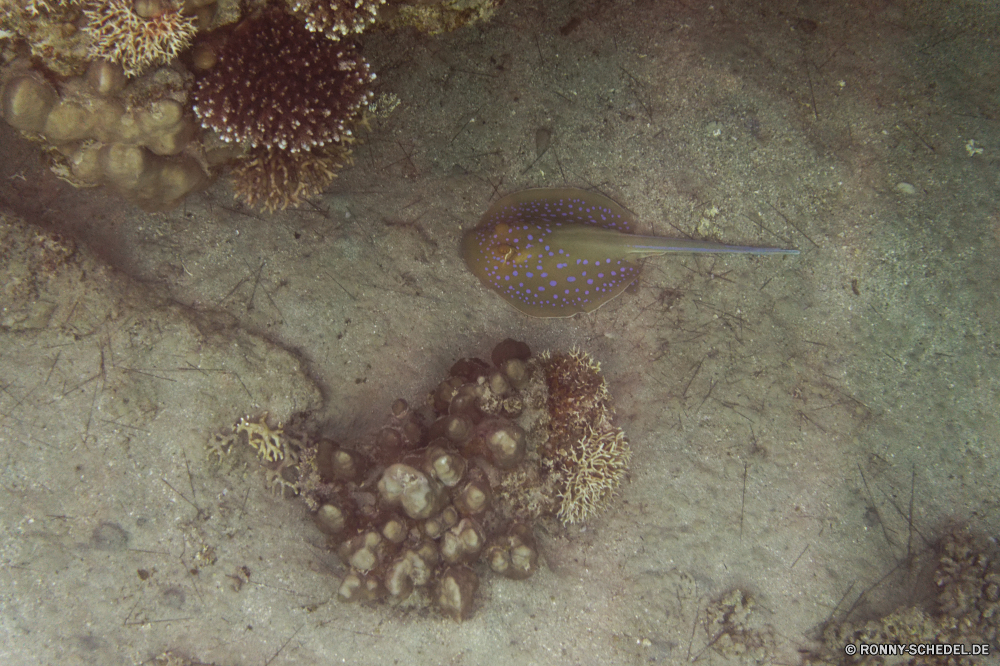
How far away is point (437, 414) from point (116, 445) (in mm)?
3165

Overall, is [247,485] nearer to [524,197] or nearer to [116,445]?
[116,445]

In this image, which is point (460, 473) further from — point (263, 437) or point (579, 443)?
point (263, 437)

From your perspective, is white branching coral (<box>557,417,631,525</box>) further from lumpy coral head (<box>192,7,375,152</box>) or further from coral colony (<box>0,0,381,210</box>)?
lumpy coral head (<box>192,7,375,152</box>)

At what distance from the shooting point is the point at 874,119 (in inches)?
227

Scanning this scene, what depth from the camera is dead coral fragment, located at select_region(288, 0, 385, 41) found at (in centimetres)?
397

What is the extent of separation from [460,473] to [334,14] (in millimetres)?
4242

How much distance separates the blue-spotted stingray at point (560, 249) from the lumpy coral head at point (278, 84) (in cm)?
204

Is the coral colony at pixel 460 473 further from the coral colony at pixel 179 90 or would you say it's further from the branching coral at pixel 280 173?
→ the coral colony at pixel 179 90

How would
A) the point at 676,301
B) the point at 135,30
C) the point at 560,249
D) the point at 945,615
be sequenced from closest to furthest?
the point at 135,30
the point at 945,615
the point at 560,249
the point at 676,301

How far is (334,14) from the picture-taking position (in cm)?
403

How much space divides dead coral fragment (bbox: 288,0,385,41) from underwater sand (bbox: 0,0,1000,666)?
146cm

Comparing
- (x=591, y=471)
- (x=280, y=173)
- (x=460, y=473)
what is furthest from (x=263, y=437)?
(x=591, y=471)

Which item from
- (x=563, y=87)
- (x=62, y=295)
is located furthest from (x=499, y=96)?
(x=62, y=295)

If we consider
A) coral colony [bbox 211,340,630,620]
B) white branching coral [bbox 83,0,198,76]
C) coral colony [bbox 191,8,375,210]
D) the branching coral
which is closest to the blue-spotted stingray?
coral colony [bbox 211,340,630,620]
